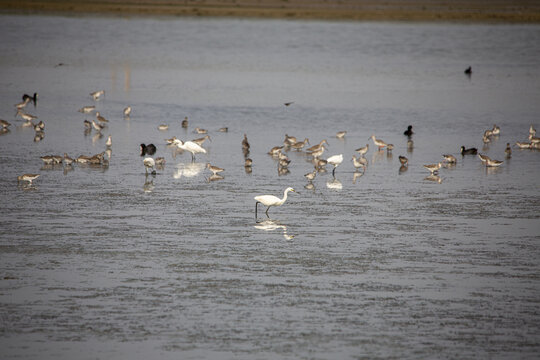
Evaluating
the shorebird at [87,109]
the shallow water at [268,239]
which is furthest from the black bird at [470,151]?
the shorebird at [87,109]

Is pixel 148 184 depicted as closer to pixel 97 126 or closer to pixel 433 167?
pixel 433 167

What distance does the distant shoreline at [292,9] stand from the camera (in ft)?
243

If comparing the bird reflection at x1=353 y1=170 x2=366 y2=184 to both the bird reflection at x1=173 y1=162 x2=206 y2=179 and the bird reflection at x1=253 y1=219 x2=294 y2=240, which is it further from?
the bird reflection at x1=253 y1=219 x2=294 y2=240

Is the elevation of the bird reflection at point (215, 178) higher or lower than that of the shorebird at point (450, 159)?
lower

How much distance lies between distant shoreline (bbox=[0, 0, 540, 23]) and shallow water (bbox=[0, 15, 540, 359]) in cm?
4422

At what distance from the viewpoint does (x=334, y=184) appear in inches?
673

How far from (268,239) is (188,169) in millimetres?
5938

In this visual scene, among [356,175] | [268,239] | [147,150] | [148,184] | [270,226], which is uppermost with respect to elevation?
[147,150]

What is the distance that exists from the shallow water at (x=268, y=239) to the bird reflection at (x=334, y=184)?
25mm

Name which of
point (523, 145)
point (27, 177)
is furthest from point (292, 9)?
point (27, 177)

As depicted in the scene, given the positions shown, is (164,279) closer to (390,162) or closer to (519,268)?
(519,268)

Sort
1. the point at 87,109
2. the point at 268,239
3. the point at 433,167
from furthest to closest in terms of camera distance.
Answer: the point at 87,109, the point at 433,167, the point at 268,239

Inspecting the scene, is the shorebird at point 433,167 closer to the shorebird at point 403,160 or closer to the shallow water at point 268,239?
the shallow water at point 268,239

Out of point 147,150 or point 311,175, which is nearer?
point 311,175
